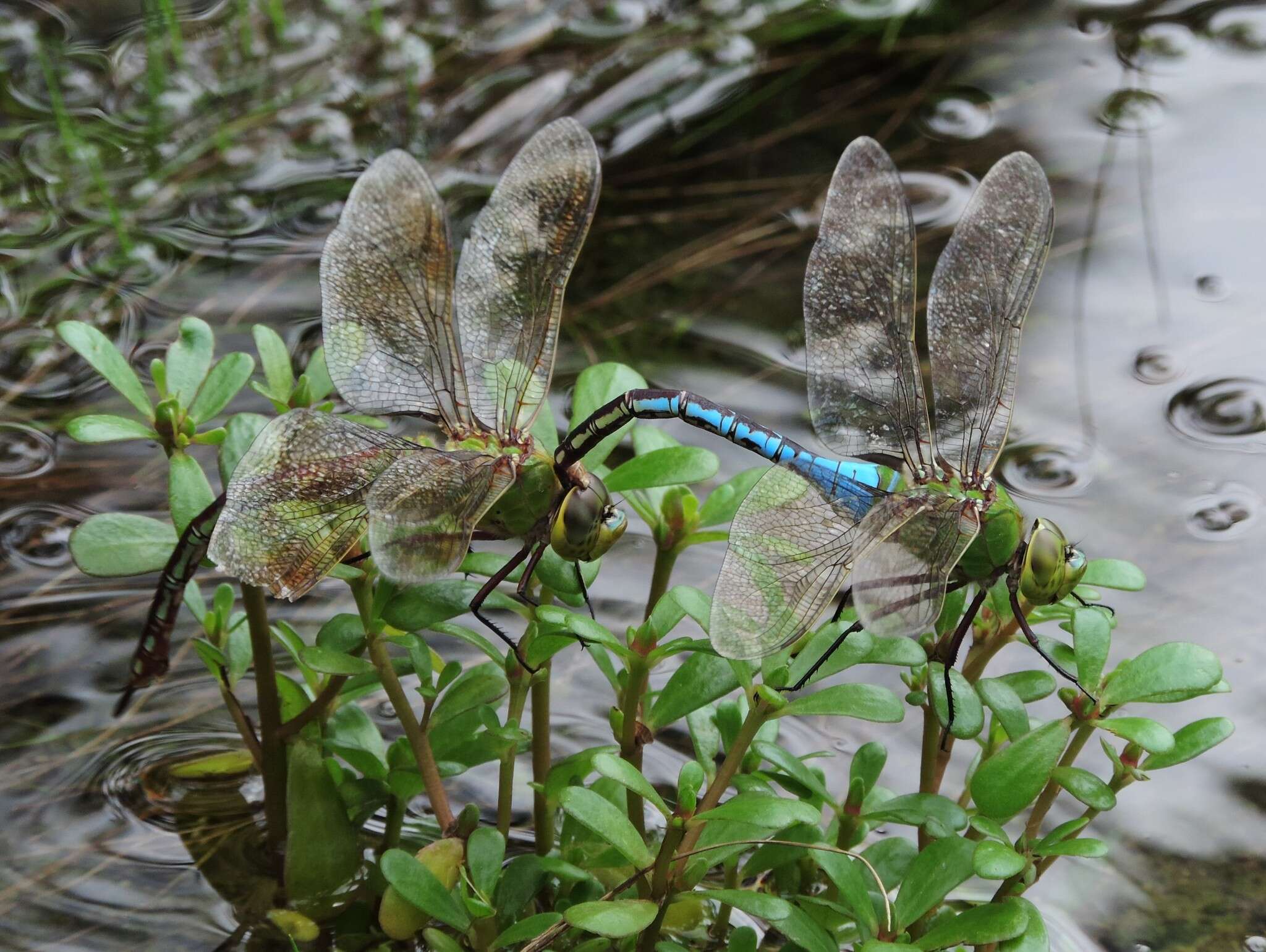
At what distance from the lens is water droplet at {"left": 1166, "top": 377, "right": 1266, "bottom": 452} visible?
3.62 metres

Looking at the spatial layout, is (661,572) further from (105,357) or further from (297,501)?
(105,357)

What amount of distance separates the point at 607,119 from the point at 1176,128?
77.0 inches

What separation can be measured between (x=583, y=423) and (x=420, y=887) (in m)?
0.79

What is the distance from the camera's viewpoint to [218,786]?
2.74 meters

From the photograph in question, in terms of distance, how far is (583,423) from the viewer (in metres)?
2.29

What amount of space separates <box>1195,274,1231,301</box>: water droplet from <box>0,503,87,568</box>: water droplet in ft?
10.5

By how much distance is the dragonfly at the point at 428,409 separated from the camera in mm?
2096

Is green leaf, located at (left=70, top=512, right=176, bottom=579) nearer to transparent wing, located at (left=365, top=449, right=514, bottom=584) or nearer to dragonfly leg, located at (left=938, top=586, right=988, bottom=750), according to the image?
transparent wing, located at (left=365, top=449, right=514, bottom=584)

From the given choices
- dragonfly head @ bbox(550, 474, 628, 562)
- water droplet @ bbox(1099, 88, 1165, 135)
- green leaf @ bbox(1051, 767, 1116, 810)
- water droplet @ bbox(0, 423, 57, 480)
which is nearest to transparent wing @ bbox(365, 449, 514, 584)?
dragonfly head @ bbox(550, 474, 628, 562)

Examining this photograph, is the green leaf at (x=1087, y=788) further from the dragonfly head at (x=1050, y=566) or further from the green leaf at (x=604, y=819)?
the green leaf at (x=604, y=819)

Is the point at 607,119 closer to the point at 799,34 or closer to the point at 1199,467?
the point at 799,34

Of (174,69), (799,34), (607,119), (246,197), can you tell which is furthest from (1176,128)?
(174,69)

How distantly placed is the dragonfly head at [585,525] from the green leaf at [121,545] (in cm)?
67

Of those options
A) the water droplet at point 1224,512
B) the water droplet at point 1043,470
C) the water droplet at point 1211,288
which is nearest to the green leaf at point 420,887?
the water droplet at point 1043,470
